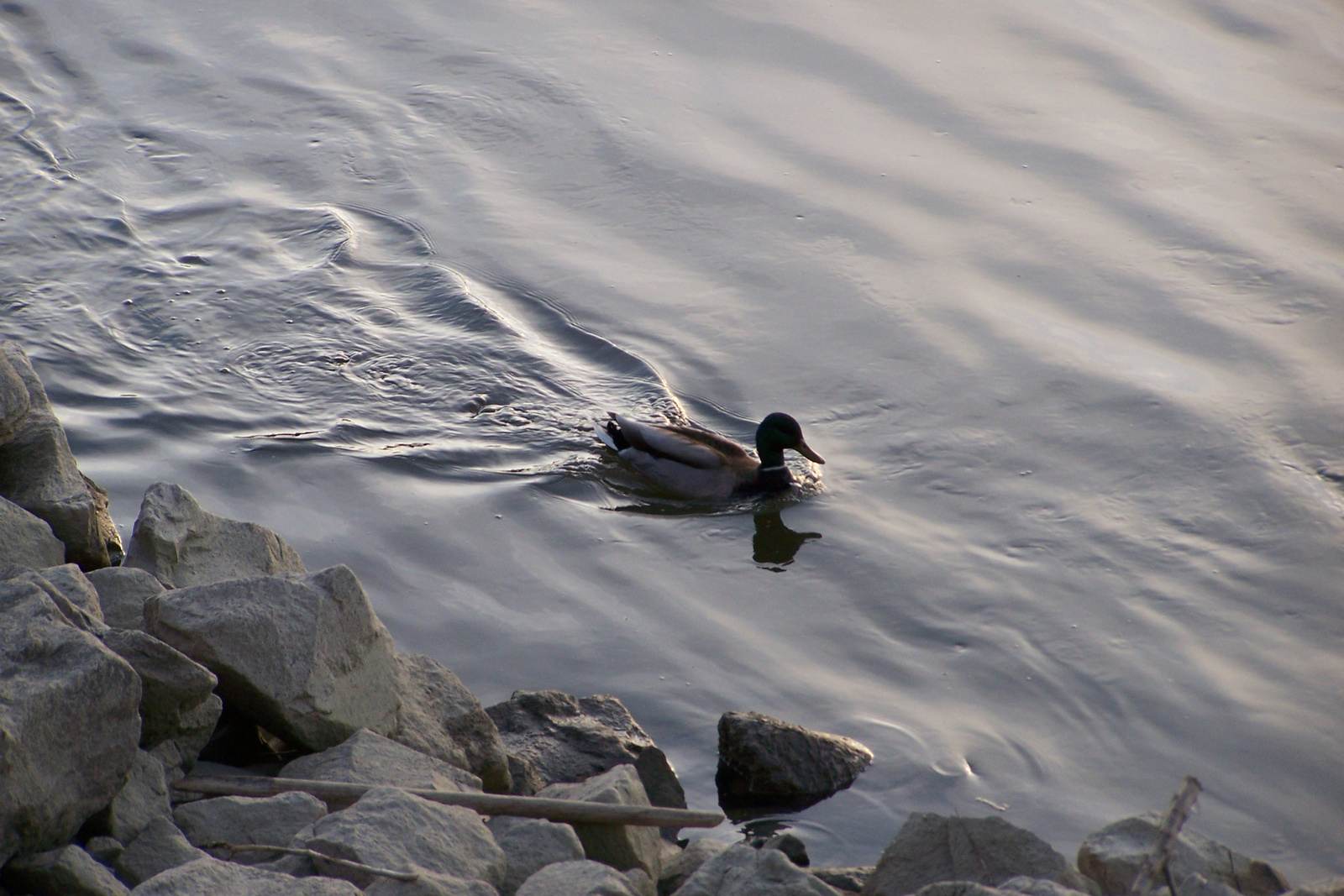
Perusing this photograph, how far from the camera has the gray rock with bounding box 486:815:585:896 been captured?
416 centimetres

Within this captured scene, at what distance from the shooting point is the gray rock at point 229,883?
3.39 m

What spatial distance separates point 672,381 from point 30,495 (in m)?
4.88

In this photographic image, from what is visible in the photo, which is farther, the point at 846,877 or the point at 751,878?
the point at 846,877

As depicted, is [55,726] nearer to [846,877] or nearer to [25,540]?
[25,540]

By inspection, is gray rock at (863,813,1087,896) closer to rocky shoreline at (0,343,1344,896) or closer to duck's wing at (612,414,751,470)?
rocky shoreline at (0,343,1344,896)

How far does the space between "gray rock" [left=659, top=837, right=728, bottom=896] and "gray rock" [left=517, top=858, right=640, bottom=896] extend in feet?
2.51

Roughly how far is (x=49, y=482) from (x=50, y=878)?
7.74ft

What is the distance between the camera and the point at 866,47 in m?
12.7

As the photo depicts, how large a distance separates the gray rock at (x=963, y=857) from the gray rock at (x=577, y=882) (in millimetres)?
1054

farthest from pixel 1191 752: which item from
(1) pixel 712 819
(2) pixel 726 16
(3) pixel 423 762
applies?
(2) pixel 726 16

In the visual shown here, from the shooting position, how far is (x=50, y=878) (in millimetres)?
3547

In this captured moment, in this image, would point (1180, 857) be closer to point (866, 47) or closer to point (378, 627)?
point (378, 627)

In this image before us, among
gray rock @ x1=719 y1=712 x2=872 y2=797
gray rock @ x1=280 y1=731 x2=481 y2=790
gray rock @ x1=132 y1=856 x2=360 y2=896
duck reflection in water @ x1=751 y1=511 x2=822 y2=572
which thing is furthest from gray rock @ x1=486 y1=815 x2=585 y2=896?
duck reflection in water @ x1=751 y1=511 x2=822 y2=572

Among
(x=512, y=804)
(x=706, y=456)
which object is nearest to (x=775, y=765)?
(x=512, y=804)
